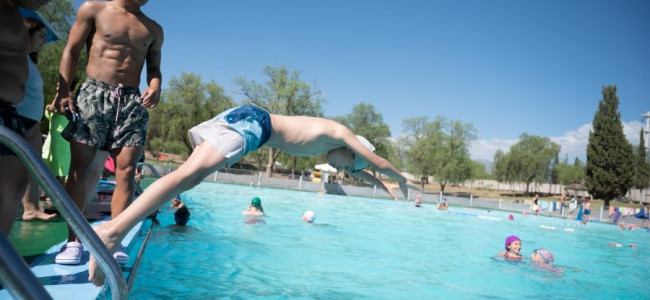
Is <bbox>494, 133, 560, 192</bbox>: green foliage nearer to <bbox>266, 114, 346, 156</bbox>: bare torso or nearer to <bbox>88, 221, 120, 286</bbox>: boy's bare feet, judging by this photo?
<bbox>266, 114, 346, 156</bbox>: bare torso

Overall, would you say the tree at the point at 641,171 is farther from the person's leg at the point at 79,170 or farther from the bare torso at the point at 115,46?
the person's leg at the point at 79,170

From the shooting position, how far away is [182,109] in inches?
1599

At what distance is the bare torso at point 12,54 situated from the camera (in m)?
2.10

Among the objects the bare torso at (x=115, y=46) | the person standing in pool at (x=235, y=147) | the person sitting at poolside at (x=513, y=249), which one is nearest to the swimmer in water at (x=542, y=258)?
the person sitting at poolside at (x=513, y=249)

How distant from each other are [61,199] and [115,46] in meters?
2.29

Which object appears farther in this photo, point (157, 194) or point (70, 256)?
point (70, 256)

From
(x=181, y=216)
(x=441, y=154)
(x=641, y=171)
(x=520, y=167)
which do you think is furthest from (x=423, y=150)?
(x=181, y=216)

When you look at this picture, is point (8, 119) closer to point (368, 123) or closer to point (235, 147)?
point (235, 147)

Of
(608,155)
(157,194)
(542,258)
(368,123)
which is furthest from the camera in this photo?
(368,123)

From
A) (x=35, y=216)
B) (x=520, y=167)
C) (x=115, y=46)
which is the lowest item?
(x=35, y=216)

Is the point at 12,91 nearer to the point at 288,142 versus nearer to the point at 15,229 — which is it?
the point at 288,142

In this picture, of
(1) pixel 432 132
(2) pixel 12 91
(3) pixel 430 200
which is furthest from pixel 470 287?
(1) pixel 432 132

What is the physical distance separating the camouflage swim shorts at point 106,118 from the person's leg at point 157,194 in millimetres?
691

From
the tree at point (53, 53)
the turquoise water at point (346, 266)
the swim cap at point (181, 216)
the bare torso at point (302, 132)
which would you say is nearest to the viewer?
the bare torso at point (302, 132)
